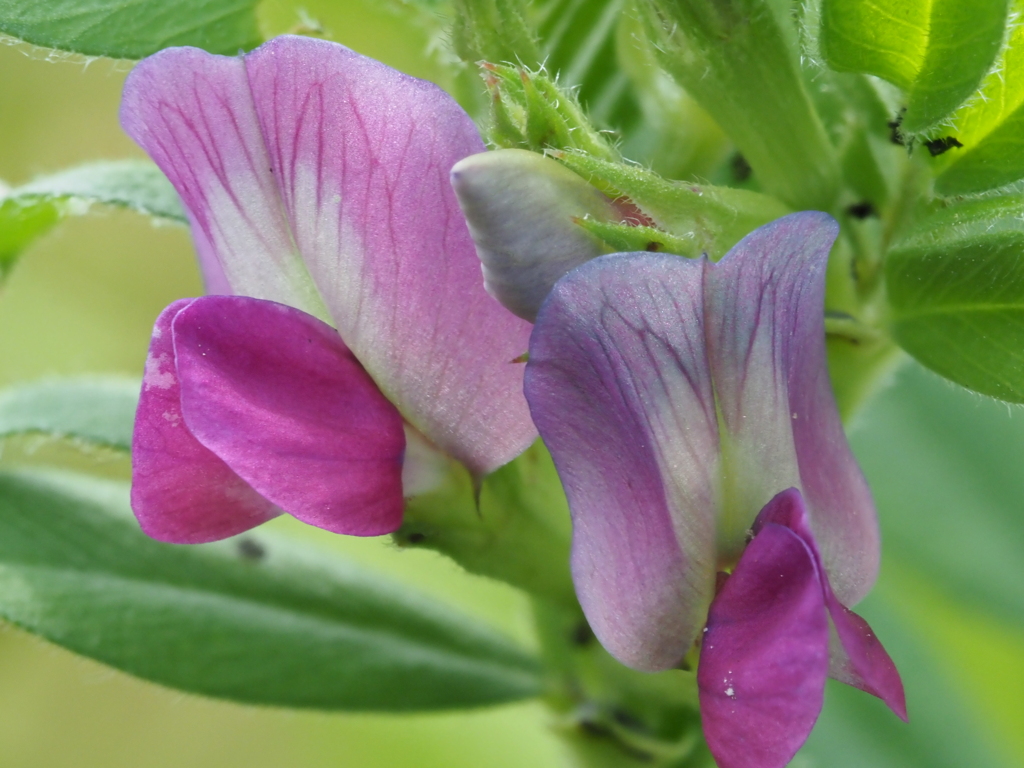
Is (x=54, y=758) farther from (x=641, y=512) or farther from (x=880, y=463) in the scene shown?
(x=641, y=512)

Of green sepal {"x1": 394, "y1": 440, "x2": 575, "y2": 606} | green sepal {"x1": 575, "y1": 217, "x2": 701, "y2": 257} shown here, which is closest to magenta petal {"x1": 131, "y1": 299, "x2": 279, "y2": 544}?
green sepal {"x1": 394, "y1": 440, "x2": 575, "y2": 606}

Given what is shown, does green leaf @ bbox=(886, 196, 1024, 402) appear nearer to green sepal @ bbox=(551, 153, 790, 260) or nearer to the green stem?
green sepal @ bbox=(551, 153, 790, 260)

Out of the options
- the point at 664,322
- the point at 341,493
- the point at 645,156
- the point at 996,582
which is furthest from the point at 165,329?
the point at 996,582

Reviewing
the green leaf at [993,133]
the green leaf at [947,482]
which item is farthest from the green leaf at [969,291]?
the green leaf at [947,482]

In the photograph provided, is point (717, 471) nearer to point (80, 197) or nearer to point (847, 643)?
point (847, 643)

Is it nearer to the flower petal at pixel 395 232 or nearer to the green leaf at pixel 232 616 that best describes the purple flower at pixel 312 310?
the flower petal at pixel 395 232
